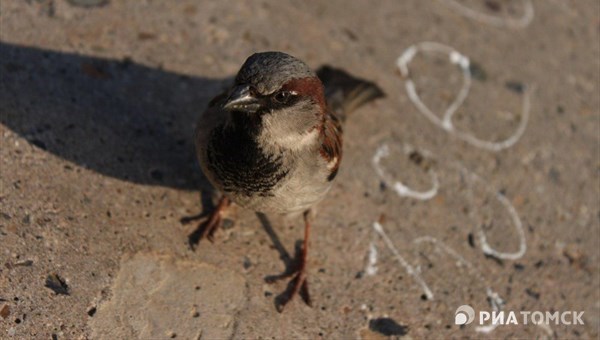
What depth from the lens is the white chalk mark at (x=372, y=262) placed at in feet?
12.0

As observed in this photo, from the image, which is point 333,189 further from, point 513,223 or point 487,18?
point 487,18

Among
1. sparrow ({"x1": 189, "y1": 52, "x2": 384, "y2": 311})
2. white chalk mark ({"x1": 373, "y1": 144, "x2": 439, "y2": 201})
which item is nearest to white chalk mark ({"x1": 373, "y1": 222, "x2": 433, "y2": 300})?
white chalk mark ({"x1": 373, "y1": 144, "x2": 439, "y2": 201})

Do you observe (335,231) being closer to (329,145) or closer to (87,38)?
(329,145)

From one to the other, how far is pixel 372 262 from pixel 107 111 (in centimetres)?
167

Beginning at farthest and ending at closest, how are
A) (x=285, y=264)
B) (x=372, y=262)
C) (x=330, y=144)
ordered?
1. (x=372, y=262)
2. (x=285, y=264)
3. (x=330, y=144)

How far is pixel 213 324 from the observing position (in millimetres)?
3199

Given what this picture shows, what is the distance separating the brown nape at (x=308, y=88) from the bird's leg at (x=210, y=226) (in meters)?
0.85

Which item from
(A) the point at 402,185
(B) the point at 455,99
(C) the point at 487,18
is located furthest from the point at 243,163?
(C) the point at 487,18

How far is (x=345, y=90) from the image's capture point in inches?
162

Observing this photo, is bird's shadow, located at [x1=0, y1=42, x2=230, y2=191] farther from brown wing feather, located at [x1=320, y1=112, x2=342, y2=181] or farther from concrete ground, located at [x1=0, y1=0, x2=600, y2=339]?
brown wing feather, located at [x1=320, y1=112, x2=342, y2=181]

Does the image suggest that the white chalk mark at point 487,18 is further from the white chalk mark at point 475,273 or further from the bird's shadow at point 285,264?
the bird's shadow at point 285,264

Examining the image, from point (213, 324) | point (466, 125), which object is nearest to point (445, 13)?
point (466, 125)

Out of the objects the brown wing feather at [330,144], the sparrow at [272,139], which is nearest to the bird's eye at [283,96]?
the sparrow at [272,139]

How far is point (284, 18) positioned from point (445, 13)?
126cm
